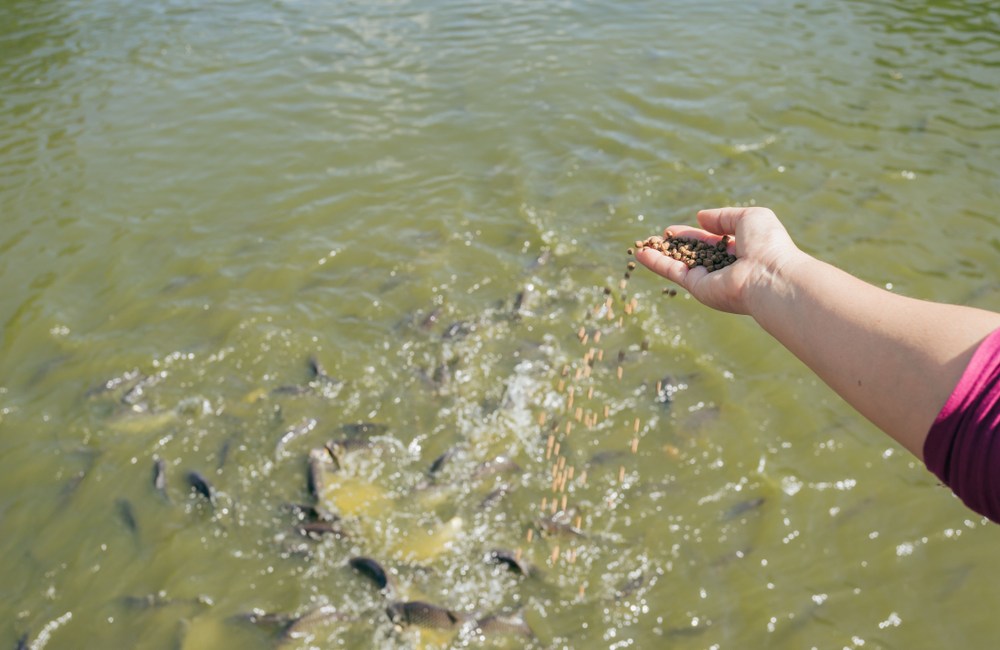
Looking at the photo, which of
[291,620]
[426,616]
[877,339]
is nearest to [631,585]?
[426,616]

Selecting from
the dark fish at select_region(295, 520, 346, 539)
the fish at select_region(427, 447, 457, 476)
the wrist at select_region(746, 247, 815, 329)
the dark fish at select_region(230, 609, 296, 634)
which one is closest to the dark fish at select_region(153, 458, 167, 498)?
the dark fish at select_region(295, 520, 346, 539)

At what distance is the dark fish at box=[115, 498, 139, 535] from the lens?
5.46 meters

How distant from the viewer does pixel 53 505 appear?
5648 mm

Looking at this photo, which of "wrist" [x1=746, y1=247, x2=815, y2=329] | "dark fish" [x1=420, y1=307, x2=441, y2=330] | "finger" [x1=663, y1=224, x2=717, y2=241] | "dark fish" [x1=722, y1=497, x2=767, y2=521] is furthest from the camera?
"dark fish" [x1=420, y1=307, x2=441, y2=330]

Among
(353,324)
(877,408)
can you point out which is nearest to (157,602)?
(353,324)

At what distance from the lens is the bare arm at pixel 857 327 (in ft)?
6.79

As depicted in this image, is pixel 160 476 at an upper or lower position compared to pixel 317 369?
lower

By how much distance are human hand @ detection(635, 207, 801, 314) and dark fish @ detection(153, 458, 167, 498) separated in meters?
3.76

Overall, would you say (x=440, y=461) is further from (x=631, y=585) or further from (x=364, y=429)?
(x=631, y=585)

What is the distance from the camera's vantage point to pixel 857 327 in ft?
7.89

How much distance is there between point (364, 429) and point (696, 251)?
9.84ft

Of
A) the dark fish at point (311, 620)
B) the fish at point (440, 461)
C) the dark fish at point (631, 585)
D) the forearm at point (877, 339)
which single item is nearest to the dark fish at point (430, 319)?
the fish at point (440, 461)

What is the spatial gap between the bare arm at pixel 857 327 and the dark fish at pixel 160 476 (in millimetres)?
4065

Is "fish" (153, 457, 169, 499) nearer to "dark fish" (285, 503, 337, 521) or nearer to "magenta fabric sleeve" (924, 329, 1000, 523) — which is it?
"dark fish" (285, 503, 337, 521)
